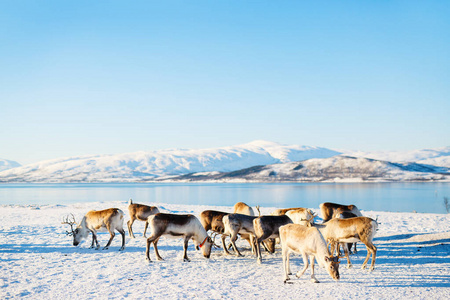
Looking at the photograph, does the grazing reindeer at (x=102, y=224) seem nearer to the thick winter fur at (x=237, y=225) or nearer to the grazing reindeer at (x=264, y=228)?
the thick winter fur at (x=237, y=225)

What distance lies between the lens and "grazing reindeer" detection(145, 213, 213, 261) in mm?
11633

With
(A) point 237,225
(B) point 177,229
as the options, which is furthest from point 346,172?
(B) point 177,229

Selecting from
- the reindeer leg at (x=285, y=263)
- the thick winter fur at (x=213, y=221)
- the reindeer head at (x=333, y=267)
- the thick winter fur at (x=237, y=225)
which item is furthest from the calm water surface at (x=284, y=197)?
the reindeer head at (x=333, y=267)

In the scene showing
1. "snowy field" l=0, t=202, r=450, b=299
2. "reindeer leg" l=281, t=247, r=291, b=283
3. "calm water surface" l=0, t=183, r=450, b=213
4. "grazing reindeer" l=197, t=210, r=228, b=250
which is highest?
"grazing reindeer" l=197, t=210, r=228, b=250

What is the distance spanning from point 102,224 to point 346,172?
166 metres

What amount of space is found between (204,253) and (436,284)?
705 cm

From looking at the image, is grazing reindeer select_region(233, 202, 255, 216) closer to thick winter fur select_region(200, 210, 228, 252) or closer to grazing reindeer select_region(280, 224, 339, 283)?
thick winter fur select_region(200, 210, 228, 252)

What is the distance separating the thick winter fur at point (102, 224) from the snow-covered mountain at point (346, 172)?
470ft

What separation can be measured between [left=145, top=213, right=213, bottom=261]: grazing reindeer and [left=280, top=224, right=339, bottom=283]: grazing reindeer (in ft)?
11.2

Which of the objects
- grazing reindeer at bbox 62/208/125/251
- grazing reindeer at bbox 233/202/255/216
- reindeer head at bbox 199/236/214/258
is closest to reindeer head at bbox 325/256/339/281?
reindeer head at bbox 199/236/214/258

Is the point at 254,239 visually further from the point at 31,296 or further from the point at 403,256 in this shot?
the point at 31,296

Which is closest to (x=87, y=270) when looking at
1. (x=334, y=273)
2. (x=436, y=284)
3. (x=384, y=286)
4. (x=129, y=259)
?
(x=129, y=259)

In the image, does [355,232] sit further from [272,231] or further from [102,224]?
[102,224]

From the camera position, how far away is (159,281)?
30.6ft
